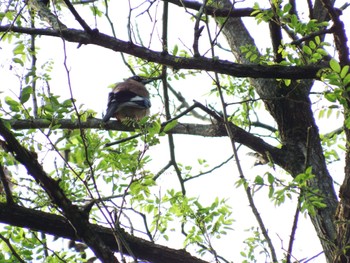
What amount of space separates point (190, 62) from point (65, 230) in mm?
1573

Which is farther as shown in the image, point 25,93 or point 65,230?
point 65,230

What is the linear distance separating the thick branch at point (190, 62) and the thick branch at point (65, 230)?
1352 mm

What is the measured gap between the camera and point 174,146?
6348mm

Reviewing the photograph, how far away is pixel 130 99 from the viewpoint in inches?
304

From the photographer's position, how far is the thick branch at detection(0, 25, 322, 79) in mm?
4332

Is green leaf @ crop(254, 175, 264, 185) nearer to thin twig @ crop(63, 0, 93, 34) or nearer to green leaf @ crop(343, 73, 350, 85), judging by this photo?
green leaf @ crop(343, 73, 350, 85)

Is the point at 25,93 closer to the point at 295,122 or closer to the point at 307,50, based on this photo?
the point at 307,50

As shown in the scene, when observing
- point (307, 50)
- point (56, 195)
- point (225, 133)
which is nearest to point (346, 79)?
point (307, 50)

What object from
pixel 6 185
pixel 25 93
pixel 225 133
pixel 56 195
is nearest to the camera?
pixel 56 195

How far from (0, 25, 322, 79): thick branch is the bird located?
2.66m

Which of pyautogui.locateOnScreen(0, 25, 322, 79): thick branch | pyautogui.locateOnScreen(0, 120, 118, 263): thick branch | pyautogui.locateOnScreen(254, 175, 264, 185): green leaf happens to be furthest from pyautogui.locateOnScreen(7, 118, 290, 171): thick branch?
pyautogui.locateOnScreen(0, 120, 118, 263): thick branch

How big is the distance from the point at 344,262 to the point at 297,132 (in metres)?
2.34

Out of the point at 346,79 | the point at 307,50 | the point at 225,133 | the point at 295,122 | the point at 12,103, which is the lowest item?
the point at 346,79

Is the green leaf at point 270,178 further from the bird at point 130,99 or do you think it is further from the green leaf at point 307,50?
the bird at point 130,99
